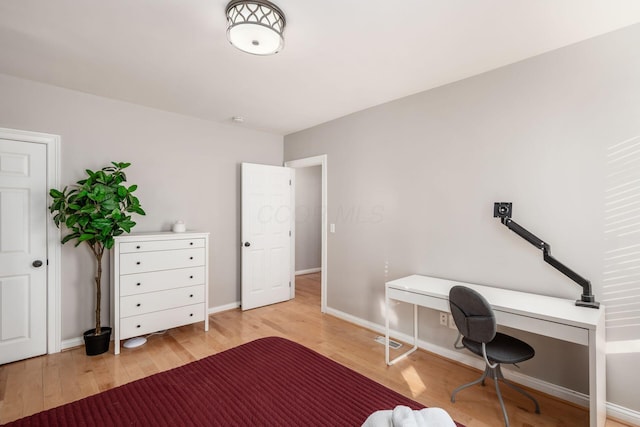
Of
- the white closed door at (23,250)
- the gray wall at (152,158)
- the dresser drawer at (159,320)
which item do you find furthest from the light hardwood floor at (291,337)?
the gray wall at (152,158)

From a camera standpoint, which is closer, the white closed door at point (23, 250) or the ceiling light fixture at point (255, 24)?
the ceiling light fixture at point (255, 24)

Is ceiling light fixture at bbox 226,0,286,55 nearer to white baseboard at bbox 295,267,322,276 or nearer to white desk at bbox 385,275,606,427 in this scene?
white desk at bbox 385,275,606,427

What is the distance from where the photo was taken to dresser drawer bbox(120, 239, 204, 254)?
289 cm

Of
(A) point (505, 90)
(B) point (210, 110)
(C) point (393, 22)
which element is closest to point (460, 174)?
(A) point (505, 90)

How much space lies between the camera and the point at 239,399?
4.64 feet

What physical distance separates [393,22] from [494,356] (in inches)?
89.1

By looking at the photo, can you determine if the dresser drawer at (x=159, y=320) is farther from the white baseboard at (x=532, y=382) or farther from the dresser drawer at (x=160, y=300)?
the white baseboard at (x=532, y=382)

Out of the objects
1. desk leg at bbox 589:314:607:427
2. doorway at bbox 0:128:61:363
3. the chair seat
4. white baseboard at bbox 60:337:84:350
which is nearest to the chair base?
the chair seat

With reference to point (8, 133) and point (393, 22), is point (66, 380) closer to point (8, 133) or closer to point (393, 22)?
point (8, 133)

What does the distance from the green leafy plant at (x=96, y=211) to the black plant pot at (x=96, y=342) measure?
63mm

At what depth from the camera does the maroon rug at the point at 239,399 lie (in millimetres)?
1283

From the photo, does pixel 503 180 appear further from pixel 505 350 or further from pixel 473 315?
pixel 505 350

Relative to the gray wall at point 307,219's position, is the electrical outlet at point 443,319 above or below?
below

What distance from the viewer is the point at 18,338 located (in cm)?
266
